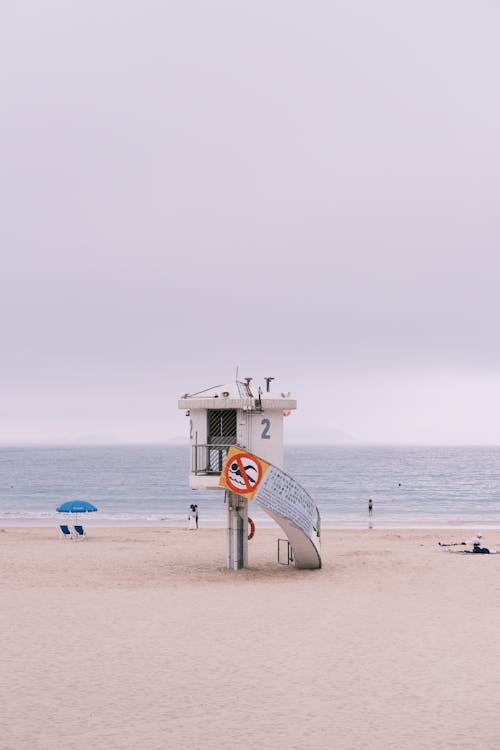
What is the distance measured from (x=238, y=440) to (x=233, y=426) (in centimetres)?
97

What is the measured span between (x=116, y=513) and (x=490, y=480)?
66.0 meters

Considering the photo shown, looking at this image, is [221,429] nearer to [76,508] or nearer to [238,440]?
[238,440]

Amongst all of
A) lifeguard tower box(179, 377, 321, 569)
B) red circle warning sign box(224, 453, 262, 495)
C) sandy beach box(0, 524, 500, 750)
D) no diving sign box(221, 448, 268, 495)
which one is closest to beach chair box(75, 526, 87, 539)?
sandy beach box(0, 524, 500, 750)

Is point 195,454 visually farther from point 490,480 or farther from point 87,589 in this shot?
→ point 490,480

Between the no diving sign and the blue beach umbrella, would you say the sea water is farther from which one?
the no diving sign

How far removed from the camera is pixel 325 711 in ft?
32.6

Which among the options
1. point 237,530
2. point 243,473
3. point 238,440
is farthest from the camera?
point 237,530

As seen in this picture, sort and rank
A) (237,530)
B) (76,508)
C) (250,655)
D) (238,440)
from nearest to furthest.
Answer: (250,655) → (238,440) → (237,530) → (76,508)

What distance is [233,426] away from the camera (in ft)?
68.9

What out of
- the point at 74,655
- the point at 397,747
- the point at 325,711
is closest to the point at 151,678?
the point at 74,655

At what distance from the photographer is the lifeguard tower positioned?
1927cm

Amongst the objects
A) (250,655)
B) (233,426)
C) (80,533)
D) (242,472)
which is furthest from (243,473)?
(80,533)

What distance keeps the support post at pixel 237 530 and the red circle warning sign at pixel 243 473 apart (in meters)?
1.62

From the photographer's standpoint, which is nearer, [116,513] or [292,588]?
[292,588]
